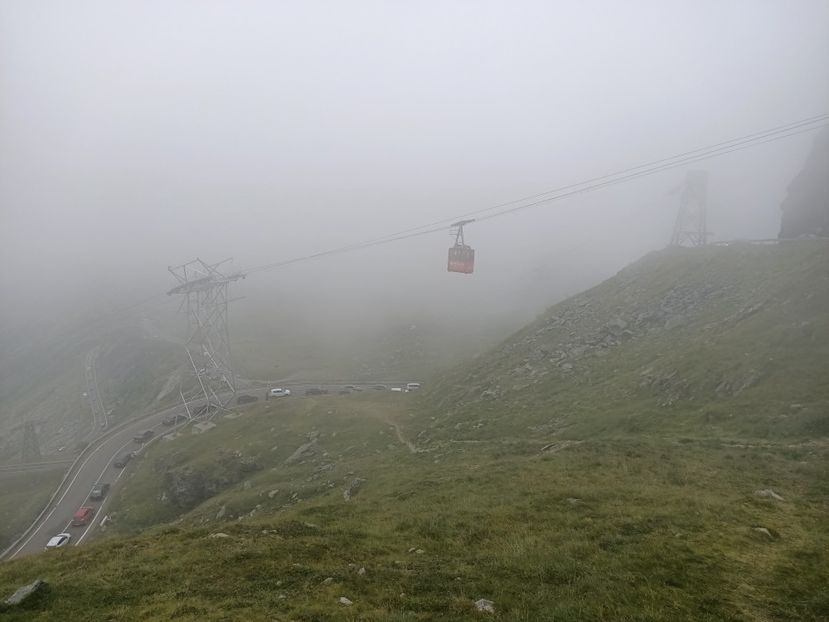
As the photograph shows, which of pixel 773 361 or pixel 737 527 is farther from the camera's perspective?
pixel 773 361

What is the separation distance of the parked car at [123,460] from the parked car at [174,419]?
12.6 m

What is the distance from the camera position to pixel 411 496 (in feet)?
98.9

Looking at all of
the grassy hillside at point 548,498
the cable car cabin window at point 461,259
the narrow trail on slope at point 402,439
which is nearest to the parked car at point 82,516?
the grassy hillside at point 548,498

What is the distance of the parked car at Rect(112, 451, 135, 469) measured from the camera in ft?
253

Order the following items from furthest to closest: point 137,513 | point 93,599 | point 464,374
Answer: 1. point 464,374
2. point 137,513
3. point 93,599

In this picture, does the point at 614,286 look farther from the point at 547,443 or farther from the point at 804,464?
the point at 804,464

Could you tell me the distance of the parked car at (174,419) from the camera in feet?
309

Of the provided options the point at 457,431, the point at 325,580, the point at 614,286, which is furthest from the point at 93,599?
the point at 614,286

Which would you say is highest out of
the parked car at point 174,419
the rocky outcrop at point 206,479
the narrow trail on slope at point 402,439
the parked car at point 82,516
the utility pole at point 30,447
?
the narrow trail on slope at point 402,439

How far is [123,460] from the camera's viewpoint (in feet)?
256

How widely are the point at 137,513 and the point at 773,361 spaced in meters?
64.9

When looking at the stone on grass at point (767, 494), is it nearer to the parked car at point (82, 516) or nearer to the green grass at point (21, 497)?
the parked car at point (82, 516)

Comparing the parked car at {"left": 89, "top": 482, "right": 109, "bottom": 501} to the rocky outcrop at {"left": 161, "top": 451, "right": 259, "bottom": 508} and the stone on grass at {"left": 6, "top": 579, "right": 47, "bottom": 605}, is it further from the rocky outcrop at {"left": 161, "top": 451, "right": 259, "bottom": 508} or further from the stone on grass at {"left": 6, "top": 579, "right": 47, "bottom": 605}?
the stone on grass at {"left": 6, "top": 579, "right": 47, "bottom": 605}

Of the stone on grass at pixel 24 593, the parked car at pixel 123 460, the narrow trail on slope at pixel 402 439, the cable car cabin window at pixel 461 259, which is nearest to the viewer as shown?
the stone on grass at pixel 24 593
